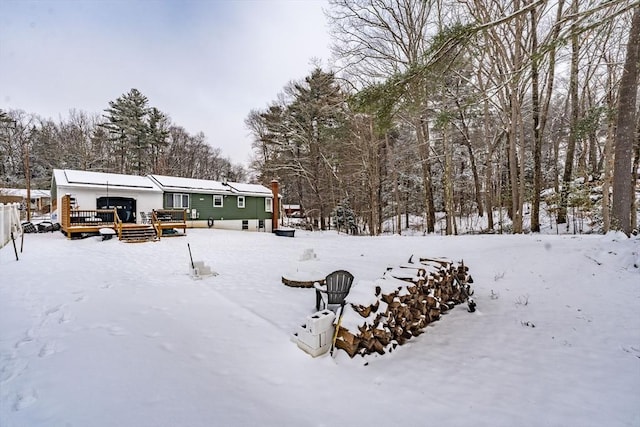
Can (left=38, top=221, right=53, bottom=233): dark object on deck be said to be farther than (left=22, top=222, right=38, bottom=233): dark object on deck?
Yes

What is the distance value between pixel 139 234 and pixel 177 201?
173 inches

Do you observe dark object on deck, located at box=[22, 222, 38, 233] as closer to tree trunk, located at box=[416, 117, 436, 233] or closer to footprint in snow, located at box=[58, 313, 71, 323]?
footprint in snow, located at box=[58, 313, 71, 323]

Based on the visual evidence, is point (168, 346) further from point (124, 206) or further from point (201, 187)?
point (201, 187)

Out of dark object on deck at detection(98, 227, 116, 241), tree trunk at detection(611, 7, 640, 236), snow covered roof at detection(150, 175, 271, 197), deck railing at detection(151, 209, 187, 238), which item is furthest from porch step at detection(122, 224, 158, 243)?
tree trunk at detection(611, 7, 640, 236)

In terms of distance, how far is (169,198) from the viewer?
15391 millimetres

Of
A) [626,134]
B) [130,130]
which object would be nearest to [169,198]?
[130,130]

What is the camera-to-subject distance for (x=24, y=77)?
10.5 meters

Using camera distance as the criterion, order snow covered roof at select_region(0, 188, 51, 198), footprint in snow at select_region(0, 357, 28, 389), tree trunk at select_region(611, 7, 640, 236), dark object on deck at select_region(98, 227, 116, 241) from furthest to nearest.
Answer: snow covered roof at select_region(0, 188, 51, 198) < dark object on deck at select_region(98, 227, 116, 241) < tree trunk at select_region(611, 7, 640, 236) < footprint in snow at select_region(0, 357, 28, 389)

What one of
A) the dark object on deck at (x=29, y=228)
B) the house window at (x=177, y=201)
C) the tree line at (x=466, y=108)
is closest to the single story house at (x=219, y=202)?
the house window at (x=177, y=201)

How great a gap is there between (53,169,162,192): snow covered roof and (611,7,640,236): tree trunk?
58.9 feet

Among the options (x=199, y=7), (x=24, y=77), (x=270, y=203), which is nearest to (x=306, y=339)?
(x=199, y=7)

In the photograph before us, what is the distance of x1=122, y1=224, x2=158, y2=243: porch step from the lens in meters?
11.1

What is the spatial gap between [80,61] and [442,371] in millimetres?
15440

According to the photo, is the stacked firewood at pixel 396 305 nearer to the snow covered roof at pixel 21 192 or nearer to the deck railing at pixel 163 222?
the deck railing at pixel 163 222
